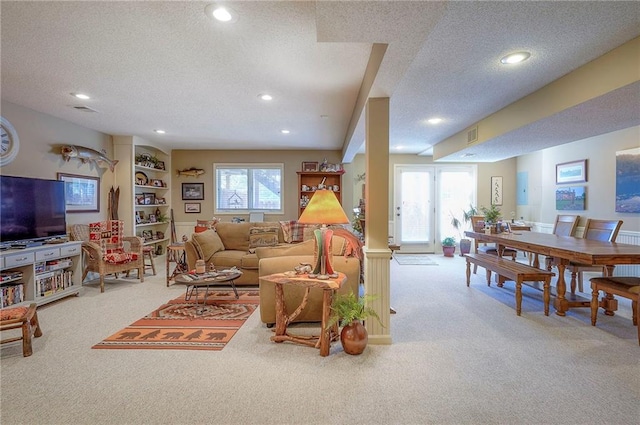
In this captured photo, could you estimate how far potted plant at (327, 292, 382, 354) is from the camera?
7.98ft

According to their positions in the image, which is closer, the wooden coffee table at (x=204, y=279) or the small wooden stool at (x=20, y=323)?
the small wooden stool at (x=20, y=323)

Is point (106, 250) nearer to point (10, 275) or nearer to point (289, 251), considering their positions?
point (10, 275)

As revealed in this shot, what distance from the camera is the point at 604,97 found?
2514mm

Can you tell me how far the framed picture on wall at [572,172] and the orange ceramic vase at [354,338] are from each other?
529 centimetres

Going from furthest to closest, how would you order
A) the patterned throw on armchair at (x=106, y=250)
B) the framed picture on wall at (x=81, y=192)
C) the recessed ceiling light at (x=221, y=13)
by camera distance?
the framed picture on wall at (x=81, y=192), the patterned throw on armchair at (x=106, y=250), the recessed ceiling light at (x=221, y=13)

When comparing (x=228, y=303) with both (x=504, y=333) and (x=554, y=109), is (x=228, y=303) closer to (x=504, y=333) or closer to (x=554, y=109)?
(x=504, y=333)

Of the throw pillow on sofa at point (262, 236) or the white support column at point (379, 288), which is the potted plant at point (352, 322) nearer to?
the white support column at point (379, 288)

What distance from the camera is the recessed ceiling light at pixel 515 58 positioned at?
2.40 meters

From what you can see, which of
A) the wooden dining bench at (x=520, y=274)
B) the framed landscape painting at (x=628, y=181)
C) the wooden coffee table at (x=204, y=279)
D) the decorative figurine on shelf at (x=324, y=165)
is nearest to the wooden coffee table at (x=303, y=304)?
the wooden coffee table at (x=204, y=279)

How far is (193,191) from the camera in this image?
725 centimetres

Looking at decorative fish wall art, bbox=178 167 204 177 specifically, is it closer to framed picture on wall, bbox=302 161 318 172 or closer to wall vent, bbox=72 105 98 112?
framed picture on wall, bbox=302 161 318 172

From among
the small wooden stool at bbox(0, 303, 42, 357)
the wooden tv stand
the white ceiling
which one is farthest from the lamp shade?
the wooden tv stand

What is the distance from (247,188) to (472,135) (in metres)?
4.78

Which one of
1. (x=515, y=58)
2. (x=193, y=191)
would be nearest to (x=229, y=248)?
(x=193, y=191)
